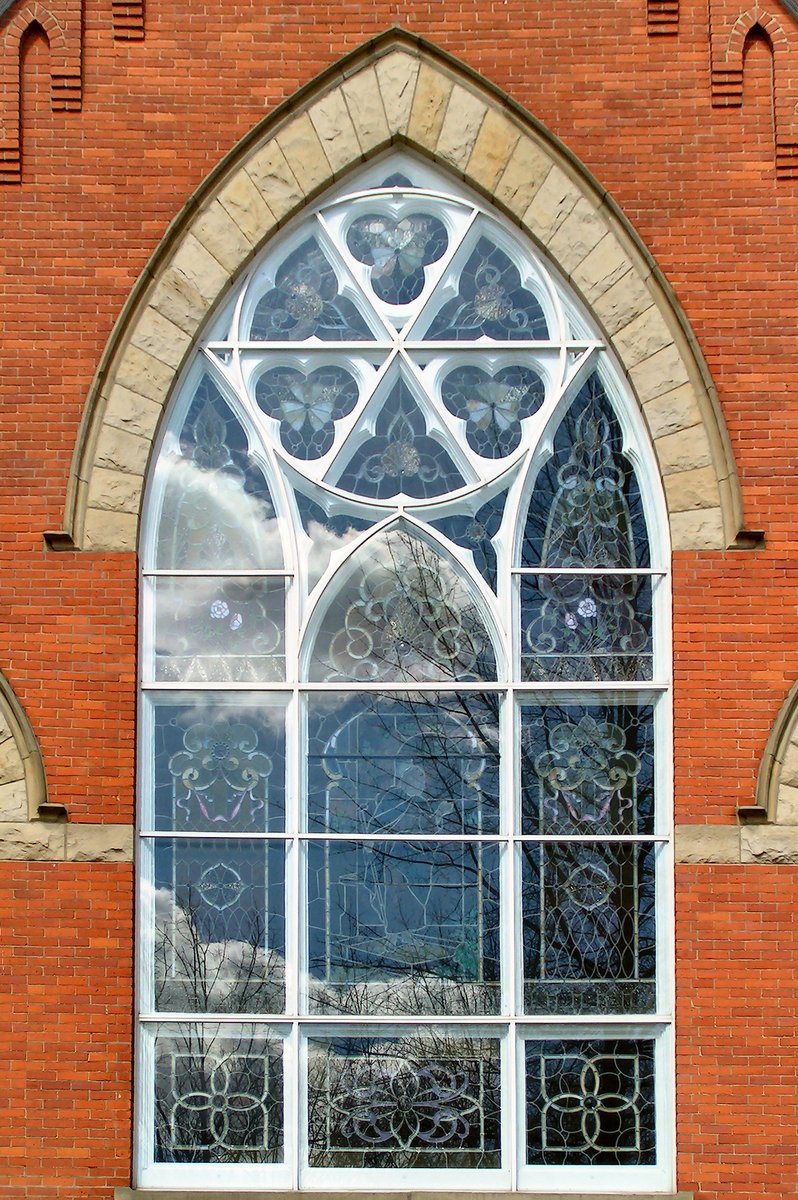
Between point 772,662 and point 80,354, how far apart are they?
4.52 m

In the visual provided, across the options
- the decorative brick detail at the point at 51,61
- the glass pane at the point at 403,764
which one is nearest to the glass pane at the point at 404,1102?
the glass pane at the point at 403,764

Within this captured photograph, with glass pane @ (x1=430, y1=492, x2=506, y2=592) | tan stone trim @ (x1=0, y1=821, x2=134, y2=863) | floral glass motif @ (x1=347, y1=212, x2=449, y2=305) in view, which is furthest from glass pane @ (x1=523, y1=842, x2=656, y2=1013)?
floral glass motif @ (x1=347, y1=212, x2=449, y2=305)

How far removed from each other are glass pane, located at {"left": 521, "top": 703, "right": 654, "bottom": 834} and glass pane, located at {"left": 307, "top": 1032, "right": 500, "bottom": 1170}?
139 cm

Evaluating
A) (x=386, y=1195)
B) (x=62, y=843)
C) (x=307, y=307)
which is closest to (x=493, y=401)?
A: (x=307, y=307)

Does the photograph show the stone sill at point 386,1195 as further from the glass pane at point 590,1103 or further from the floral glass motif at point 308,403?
the floral glass motif at point 308,403

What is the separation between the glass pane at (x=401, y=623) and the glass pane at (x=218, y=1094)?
2205 mm

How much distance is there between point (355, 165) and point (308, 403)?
150cm

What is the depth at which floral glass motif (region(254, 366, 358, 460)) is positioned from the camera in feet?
30.3

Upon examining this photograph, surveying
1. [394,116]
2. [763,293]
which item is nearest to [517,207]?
[394,116]

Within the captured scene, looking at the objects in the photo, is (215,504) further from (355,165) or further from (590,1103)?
(590,1103)

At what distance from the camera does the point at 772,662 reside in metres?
8.88

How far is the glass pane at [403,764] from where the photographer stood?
8945mm

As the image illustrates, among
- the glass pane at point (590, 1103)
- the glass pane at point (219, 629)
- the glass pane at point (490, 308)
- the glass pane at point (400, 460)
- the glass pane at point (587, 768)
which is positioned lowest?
the glass pane at point (590, 1103)

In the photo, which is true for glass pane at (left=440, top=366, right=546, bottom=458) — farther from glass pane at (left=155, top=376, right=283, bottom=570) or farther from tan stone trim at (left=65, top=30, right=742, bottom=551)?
glass pane at (left=155, top=376, right=283, bottom=570)
